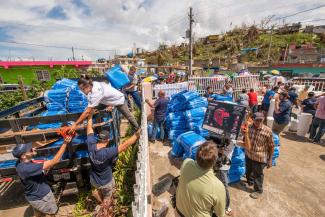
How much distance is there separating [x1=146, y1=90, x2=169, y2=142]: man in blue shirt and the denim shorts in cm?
394

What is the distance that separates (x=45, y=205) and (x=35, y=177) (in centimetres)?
58

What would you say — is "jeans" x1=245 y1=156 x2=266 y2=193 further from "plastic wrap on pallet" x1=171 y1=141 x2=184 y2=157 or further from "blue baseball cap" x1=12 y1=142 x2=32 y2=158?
"blue baseball cap" x1=12 y1=142 x2=32 y2=158

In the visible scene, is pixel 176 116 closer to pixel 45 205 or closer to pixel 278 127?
pixel 278 127

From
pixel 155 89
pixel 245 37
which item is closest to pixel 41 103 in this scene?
pixel 155 89

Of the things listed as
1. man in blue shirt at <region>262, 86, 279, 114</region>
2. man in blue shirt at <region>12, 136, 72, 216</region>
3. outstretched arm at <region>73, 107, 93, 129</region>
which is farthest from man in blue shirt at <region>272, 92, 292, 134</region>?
man in blue shirt at <region>12, 136, 72, 216</region>

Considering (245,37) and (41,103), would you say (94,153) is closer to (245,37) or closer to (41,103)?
(41,103)

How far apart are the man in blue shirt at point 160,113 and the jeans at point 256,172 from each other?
315cm

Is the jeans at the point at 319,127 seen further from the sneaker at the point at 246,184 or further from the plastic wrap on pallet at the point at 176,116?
the plastic wrap on pallet at the point at 176,116

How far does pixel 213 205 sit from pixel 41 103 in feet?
19.6

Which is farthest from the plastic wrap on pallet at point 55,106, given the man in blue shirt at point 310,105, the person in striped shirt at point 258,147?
the man in blue shirt at point 310,105

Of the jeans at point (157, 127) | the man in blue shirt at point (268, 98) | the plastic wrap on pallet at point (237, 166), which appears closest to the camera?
the plastic wrap on pallet at point (237, 166)

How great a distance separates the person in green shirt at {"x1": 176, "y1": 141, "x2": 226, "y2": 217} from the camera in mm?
1929

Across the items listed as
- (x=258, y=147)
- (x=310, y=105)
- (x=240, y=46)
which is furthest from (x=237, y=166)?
(x=240, y=46)

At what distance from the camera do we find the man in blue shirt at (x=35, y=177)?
249 centimetres
